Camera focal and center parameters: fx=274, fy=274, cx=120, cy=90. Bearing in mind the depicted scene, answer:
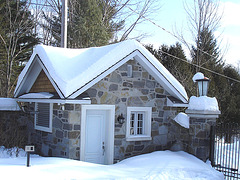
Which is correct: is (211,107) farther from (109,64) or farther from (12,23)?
(12,23)

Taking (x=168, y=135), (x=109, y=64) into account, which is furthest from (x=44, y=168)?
(x=168, y=135)

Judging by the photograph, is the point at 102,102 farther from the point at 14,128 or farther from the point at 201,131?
the point at 14,128

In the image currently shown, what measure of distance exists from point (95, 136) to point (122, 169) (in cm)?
185

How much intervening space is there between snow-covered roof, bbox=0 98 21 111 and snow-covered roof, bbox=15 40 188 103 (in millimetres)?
767

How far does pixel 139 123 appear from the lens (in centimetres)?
965

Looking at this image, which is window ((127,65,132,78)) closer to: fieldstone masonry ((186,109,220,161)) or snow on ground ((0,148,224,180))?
fieldstone masonry ((186,109,220,161))

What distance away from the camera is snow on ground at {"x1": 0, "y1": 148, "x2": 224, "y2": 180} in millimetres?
5992

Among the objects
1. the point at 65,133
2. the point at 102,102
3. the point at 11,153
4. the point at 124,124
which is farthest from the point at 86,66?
the point at 11,153

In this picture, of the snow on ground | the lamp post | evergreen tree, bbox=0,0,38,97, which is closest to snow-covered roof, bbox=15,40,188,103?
the lamp post

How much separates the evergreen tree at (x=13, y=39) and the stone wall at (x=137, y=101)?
30.6 feet

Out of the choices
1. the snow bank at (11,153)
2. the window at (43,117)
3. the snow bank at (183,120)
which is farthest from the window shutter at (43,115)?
the snow bank at (183,120)

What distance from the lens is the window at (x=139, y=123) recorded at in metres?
9.23

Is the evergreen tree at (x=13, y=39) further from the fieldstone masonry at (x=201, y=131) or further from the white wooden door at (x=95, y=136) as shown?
the fieldstone masonry at (x=201, y=131)

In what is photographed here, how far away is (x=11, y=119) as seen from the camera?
10742mm
